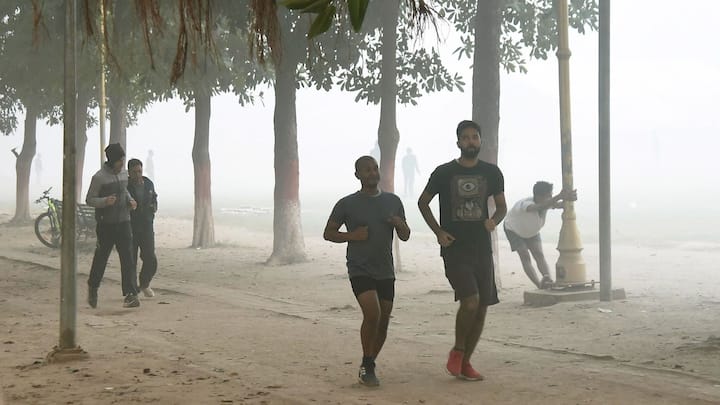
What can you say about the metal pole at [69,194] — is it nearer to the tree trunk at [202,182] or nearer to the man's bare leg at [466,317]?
the man's bare leg at [466,317]

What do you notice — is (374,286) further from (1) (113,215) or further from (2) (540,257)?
(2) (540,257)

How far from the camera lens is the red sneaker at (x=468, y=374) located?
860cm

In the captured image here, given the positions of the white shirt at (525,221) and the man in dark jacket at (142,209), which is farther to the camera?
the white shirt at (525,221)

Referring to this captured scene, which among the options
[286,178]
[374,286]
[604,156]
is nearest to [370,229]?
[374,286]

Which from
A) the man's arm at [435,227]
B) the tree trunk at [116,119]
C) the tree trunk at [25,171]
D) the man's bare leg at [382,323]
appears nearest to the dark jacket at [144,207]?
the man's arm at [435,227]

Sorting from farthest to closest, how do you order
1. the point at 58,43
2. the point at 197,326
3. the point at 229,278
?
the point at 58,43 < the point at 229,278 < the point at 197,326

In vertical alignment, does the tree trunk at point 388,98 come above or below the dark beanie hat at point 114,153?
above

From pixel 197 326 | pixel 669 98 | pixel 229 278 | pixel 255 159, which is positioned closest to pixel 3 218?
pixel 229 278

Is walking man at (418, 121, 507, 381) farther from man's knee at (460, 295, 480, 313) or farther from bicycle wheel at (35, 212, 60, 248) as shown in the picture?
bicycle wheel at (35, 212, 60, 248)

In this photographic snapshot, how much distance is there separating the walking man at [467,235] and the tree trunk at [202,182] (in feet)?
54.8

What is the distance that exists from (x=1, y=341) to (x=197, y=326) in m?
2.11

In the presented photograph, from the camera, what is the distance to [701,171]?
101188 mm

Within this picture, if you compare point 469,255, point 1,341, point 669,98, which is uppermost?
point 669,98

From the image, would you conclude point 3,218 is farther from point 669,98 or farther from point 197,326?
point 669,98
